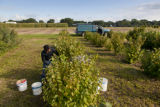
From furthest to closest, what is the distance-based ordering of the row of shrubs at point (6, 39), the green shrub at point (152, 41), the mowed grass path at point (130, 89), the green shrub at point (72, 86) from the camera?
the green shrub at point (152, 41)
the row of shrubs at point (6, 39)
the mowed grass path at point (130, 89)
the green shrub at point (72, 86)

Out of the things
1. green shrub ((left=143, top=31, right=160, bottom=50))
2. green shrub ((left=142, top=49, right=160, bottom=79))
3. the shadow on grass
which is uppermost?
green shrub ((left=143, top=31, right=160, bottom=50))

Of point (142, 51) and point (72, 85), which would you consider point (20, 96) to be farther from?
point (142, 51)

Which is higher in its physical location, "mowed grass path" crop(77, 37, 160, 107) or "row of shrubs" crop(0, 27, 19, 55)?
"row of shrubs" crop(0, 27, 19, 55)

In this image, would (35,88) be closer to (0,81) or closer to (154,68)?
(0,81)

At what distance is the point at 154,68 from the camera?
4.11 meters

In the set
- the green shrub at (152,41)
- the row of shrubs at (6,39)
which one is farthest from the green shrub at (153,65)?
the row of shrubs at (6,39)

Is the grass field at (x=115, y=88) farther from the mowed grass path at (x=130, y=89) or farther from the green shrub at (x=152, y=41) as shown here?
the green shrub at (x=152, y=41)

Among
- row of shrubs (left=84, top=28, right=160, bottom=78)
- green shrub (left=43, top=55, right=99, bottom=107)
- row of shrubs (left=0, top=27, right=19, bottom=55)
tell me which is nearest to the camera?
green shrub (left=43, top=55, right=99, bottom=107)

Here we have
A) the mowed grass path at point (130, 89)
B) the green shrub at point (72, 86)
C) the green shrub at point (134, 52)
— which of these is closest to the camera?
the green shrub at point (72, 86)

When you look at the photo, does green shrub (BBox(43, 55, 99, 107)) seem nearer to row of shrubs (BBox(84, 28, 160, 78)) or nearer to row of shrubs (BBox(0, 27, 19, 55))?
row of shrubs (BBox(84, 28, 160, 78))

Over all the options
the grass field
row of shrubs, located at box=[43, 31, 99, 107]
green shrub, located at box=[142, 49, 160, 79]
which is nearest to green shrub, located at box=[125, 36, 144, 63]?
the grass field

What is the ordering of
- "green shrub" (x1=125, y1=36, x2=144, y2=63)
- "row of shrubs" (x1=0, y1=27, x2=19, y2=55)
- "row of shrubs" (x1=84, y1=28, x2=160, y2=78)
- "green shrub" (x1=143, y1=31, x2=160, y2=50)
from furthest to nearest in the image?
"green shrub" (x1=143, y1=31, x2=160, y2=50), "row of shrubs" (x1=0, y1=27, x2=19, y2=55), "green shrub" (x1=125, y1=36, x2=144, y2=63), "row of shrubs" (x1=84, y1=28, x2=160, y2=78)

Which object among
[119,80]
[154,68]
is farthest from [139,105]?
[154,68]

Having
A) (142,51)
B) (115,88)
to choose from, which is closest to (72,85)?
(115,88)
